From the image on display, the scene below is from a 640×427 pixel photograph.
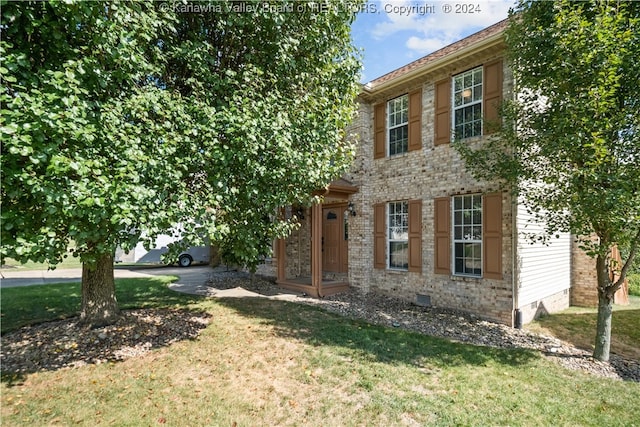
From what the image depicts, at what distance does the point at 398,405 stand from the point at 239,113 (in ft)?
13.0

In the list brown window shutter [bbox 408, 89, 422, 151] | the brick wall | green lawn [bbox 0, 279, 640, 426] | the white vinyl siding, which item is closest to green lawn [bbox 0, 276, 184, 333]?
green lawn [bbox 0, 279, 640, 426]

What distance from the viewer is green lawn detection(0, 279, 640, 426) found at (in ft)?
10.9

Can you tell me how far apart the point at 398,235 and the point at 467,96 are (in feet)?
12.6

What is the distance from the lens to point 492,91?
23.0 feet

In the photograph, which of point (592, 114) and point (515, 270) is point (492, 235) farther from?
point (592, 114)

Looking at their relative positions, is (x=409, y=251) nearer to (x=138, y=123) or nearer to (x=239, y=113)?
(x=239, y=113)

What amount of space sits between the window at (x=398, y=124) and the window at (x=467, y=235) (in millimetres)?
2213

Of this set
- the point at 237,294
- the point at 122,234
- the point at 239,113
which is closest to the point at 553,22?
the point at 239,113

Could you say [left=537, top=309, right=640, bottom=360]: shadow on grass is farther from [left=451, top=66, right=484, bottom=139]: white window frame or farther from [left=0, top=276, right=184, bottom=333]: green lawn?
[left=0, top=276, right=184, bottom=333]: green lawn

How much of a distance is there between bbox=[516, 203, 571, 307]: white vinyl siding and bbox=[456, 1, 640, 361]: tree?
133cm

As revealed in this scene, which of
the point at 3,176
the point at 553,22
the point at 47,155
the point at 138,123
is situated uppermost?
the point at 553,22

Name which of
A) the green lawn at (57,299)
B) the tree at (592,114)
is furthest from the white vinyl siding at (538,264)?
the green lawn at (57,299)

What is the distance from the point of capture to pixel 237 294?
29.6ft

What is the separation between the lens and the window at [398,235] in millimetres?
8645
